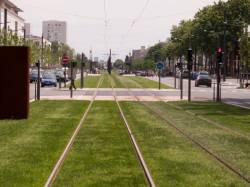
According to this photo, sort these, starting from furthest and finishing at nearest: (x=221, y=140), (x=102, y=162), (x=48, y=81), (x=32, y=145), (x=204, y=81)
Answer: (x=204, y=81) → (x=48, y=81) → (x=221, y=140) → (x=32, y=145) → (x=102, y=162)

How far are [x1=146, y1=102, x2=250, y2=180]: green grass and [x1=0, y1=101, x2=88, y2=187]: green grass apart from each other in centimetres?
357

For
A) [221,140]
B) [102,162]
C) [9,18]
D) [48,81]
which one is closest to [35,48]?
[9,18]

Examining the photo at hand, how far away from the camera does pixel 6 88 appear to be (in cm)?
2523

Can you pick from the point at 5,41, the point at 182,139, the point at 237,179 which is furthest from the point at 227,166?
the point at 5,41

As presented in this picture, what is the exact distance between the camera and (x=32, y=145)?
1656 cm

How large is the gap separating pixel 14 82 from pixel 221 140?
32.3 feet

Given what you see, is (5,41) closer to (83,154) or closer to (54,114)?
(54,114)

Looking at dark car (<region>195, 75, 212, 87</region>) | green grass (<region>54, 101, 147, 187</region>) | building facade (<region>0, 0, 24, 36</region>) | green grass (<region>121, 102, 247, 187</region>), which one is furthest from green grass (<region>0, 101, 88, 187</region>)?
building facade (<region>0, 0, 24, 36</region>)

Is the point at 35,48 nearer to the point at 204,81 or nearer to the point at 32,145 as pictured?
the point at 204,81

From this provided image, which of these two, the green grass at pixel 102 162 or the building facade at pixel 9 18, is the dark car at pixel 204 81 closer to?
the building facade at pixel 9 18

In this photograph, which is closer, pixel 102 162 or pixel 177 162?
pixel 102 162

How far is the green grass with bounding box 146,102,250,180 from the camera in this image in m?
14.1

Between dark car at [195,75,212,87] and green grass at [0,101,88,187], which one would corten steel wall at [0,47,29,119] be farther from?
dark car at [195,75,212,87]

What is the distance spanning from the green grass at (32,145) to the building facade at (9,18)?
9247 cm
